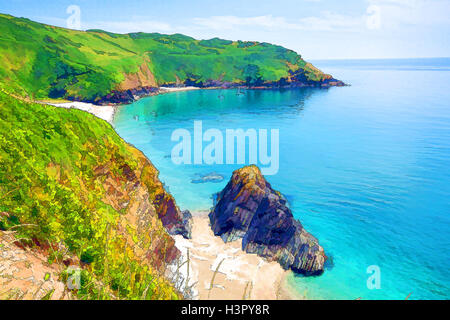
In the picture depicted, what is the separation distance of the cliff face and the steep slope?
29.7ft

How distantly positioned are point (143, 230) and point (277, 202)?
1463cm

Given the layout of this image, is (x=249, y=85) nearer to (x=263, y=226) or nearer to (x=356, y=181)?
(x=356, y=181)

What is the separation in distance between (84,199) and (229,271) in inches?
599

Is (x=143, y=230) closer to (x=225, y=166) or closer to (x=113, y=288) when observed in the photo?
(x=113, y=288)

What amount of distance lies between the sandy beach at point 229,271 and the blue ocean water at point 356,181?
224 cm

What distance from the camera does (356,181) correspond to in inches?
1784

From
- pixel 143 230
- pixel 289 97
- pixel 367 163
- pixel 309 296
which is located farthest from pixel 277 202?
pixel 289 97

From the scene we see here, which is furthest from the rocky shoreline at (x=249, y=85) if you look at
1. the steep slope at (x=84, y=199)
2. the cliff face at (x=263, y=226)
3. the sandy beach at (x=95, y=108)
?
the steep slope at (x=84, y=199)

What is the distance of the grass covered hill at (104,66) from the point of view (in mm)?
111250

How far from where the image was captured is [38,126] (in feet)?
49.1

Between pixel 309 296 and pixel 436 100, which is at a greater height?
pixel 436 100

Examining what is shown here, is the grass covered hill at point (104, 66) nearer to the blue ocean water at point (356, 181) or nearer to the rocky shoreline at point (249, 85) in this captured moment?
the rocky shoreline at point (249, 85)

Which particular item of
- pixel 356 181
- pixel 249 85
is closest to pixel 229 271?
pixel 356 181

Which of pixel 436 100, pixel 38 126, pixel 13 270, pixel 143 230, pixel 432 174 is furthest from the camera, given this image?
pixel 436 100
